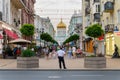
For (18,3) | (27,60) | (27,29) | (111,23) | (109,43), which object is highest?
(18,3)

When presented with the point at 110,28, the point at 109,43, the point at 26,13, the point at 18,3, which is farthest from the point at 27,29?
the point at 26,13

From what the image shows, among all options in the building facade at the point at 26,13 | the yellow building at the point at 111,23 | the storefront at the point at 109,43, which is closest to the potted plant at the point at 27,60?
the yellow building at the point at 111,23

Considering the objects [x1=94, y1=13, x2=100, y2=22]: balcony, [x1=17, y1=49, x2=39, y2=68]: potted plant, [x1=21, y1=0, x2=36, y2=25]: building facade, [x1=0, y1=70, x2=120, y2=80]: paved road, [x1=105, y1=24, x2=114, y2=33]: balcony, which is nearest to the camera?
[x1=0, y1=70, x2=120, y2=80]: paved road

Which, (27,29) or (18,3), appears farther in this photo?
(18,3)

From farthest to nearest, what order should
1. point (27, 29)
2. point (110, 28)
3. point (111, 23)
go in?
point (111, 23)
point (110, 28)
point (27, 29)

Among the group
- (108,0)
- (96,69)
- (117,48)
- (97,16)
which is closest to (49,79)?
(96,69)

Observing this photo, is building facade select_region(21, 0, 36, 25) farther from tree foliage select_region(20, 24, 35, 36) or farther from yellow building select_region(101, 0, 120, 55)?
tree foliage select_region(20, 24, 35, 36)

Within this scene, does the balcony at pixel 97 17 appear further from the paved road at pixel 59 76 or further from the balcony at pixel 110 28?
the paved road at pixel 59 76

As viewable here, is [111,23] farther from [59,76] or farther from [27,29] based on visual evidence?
[59,76]

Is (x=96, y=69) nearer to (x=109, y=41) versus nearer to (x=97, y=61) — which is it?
(x=97, y=61)

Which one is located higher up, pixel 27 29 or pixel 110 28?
pixel 110 28

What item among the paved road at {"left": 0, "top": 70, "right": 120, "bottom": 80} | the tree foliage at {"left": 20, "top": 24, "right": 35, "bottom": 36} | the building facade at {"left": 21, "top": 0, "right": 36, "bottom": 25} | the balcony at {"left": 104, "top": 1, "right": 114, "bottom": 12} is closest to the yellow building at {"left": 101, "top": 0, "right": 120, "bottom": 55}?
the balcony at {"left": 104, "top": 1, "right": 114, "bottom": 12}

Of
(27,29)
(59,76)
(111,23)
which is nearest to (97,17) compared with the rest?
(111,23)

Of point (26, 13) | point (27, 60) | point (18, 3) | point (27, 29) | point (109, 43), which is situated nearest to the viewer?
point (27, 60)
